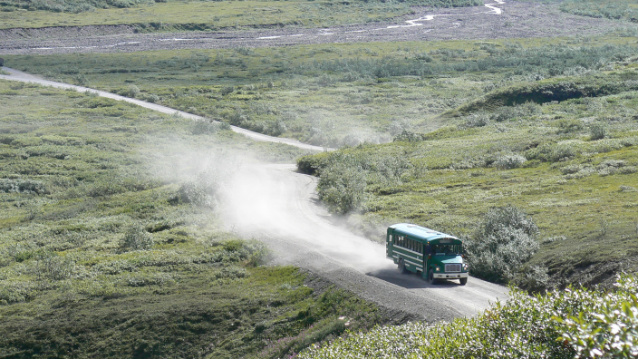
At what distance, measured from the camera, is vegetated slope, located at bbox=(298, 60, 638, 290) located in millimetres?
36031

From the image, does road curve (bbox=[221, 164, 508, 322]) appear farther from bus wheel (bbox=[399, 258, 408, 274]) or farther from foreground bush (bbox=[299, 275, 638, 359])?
foreground bush (bbox=[299, 275, 638, 359])

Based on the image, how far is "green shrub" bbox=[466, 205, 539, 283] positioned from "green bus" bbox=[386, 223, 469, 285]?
128 inches

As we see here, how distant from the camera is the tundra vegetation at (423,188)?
2145 centimetres

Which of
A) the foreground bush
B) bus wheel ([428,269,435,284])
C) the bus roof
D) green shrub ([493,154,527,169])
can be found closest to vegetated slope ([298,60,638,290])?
green shrub ([493,154,527,169])

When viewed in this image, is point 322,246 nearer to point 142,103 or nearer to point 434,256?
point 434,256

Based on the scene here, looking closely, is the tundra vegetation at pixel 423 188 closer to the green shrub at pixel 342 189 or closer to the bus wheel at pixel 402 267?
the green shrub at pixel 342 189

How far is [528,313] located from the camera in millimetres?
18281

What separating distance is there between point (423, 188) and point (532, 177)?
1048cm

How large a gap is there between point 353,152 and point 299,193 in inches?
736

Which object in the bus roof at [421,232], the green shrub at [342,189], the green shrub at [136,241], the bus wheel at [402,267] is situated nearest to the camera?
the bus roof at [421,232]

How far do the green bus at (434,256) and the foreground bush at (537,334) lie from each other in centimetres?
1031

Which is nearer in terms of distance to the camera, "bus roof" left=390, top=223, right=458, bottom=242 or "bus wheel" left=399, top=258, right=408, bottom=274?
"bus roof" left=390, top=223, right=458, bottom=242

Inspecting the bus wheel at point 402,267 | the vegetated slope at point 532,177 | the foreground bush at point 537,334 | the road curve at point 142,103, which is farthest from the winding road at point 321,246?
the road curve at point 142,103

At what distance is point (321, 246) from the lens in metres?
45.5
